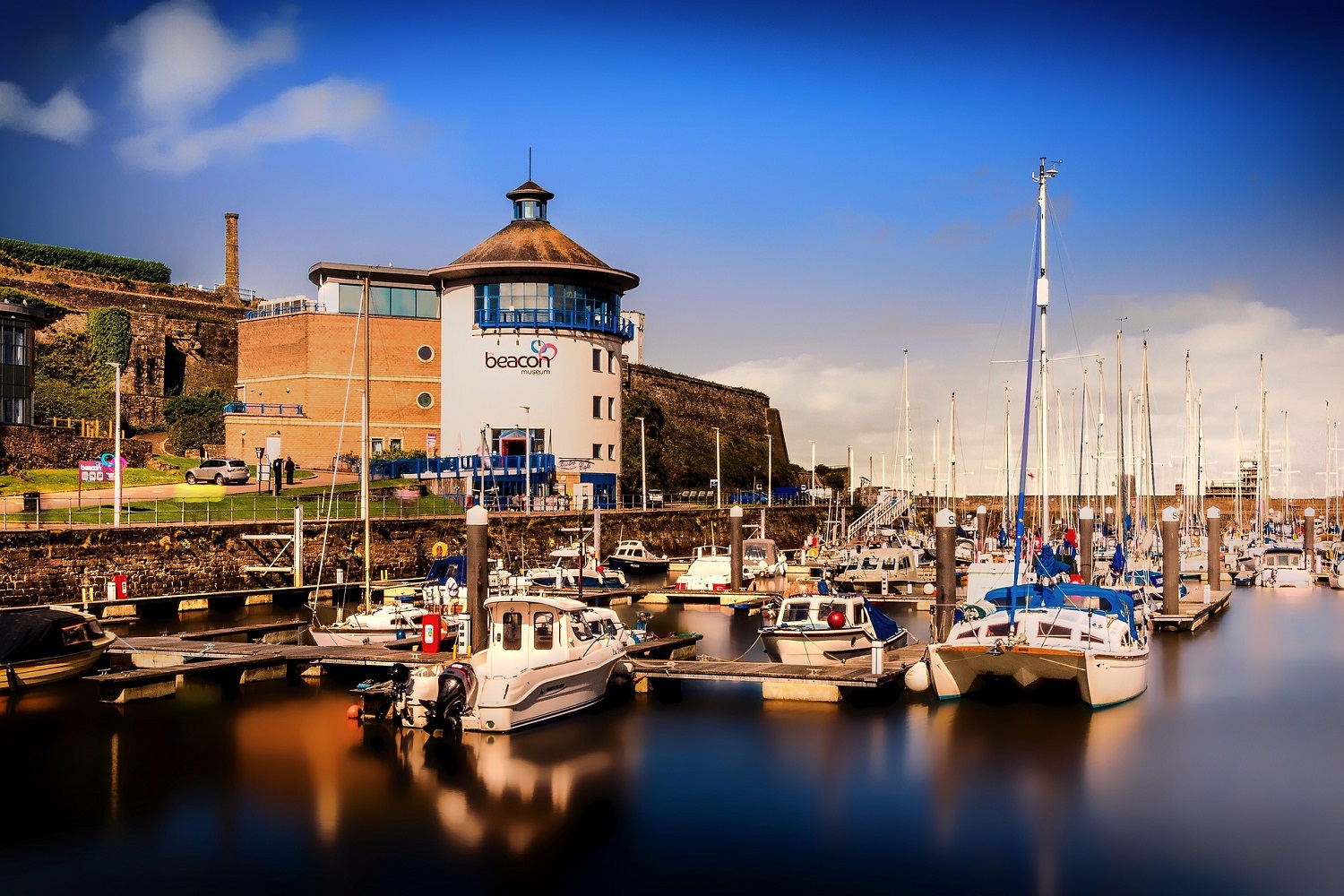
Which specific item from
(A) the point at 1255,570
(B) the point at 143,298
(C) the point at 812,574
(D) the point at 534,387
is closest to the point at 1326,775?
(C) the point at 812,574

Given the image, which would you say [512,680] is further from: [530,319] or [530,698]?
[530,319]

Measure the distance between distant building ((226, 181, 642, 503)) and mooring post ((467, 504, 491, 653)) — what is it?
4097 cm

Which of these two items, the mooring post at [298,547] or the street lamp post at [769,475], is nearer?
the mooring post at [298,547]

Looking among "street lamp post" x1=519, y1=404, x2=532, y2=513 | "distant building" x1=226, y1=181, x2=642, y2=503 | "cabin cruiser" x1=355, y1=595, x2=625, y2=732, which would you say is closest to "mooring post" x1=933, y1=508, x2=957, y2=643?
"cabin cruiser" x1=355, y1=595, x2=625, y2=732

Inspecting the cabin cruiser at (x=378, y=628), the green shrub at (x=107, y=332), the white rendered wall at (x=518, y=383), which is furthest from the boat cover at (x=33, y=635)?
the green shrub at (x=107, y=332)

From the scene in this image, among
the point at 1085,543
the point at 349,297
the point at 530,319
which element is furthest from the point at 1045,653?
the point at 349,297

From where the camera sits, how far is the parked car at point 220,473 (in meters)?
65.6

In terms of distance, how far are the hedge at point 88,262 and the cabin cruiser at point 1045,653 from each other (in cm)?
8515

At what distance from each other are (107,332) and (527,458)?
35589 mm

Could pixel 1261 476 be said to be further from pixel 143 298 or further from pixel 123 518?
pixel 143 298

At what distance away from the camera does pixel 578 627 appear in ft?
91.7

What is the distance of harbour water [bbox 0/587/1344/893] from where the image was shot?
1862 centimetres

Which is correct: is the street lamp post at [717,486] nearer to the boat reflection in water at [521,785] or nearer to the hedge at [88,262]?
the hedge at [88,262]

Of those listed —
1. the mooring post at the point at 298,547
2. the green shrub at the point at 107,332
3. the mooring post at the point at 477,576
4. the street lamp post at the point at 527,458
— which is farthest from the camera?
the green shrub at the point at 107,332
